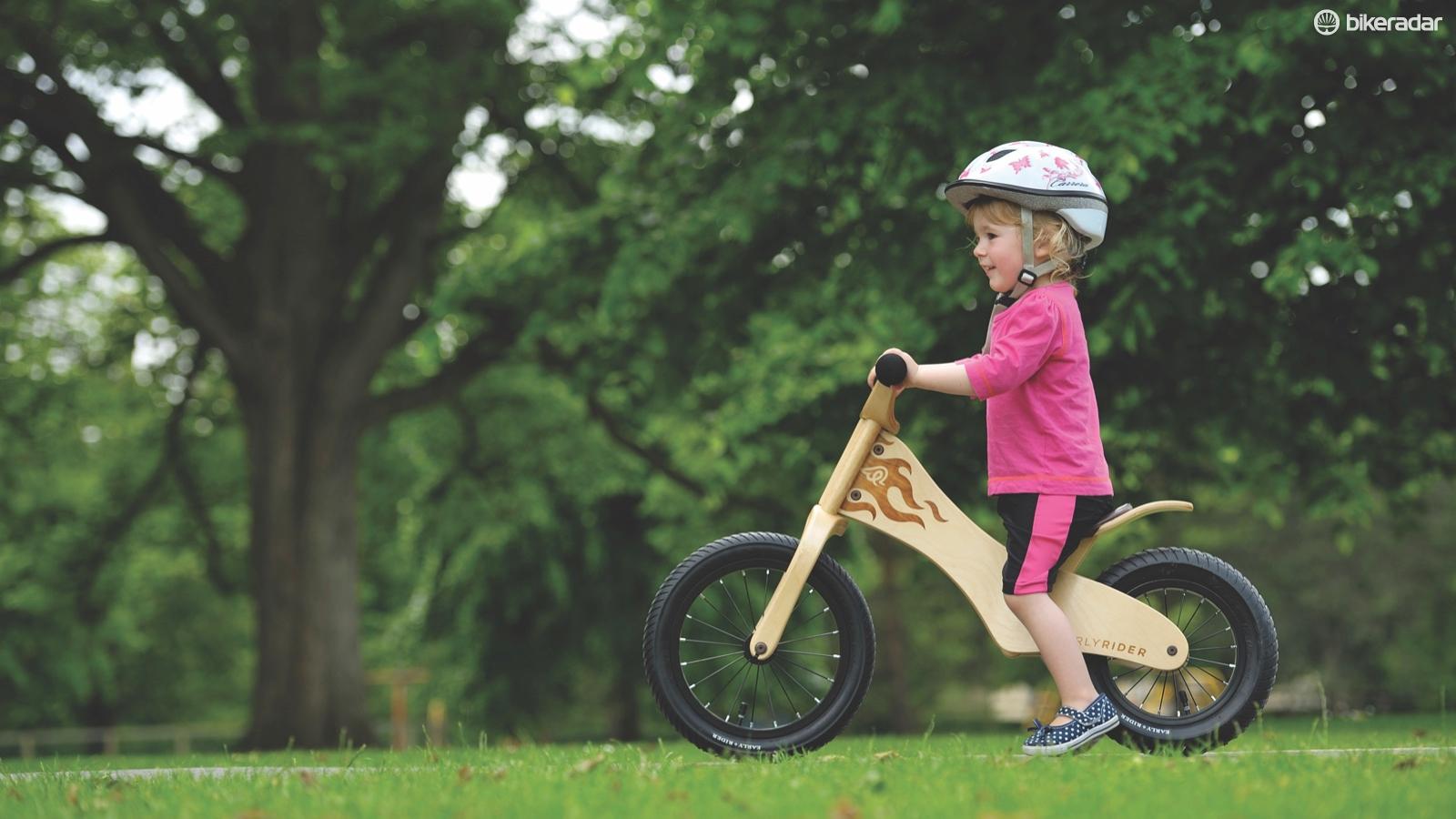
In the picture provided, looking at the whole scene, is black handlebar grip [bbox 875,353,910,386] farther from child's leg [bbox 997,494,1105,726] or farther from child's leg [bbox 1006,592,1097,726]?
child's leg [bbox 1006,592,1097,726]

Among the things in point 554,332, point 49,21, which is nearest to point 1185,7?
point 554,332

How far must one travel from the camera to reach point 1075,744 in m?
4.78

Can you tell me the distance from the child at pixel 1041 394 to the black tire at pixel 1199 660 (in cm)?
22

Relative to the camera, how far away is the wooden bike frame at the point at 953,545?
16.2ft

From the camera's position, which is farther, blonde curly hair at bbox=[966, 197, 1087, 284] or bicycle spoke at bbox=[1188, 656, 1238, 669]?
bicycle spoke at bbox=[1188, 656, 1238, 669]

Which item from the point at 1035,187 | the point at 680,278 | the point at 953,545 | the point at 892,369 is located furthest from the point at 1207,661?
the point at 680,278

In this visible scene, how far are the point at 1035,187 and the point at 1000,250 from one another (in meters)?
0.25

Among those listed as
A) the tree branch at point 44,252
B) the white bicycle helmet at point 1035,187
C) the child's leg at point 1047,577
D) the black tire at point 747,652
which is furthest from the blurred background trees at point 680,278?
the black tire at point 747,652

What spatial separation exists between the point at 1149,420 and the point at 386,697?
141 ft

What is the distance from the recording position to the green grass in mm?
3611

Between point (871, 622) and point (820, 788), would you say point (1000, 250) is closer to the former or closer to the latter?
point (871, 622)

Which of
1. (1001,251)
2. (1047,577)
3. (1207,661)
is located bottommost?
(1207,661)

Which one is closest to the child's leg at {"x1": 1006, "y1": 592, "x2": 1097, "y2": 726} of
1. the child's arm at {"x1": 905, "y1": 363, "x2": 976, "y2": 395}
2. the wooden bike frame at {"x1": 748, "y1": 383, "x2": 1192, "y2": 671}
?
the wooden bike frame at {"x1": 748, "y1": 383, "x2": 1192, "y2": 671}

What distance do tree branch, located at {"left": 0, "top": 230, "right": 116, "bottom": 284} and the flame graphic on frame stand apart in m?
12.3
